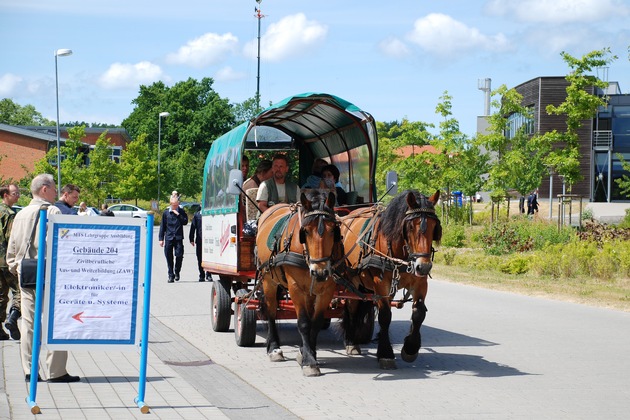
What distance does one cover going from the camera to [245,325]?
1202 centimetres

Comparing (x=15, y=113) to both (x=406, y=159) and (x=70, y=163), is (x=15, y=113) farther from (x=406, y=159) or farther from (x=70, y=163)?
(x=406, y=159)

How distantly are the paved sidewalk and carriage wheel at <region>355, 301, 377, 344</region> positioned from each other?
193 cm

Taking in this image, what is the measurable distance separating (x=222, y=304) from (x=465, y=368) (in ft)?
13.4

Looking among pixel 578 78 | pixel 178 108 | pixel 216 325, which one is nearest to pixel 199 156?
pixel 178 108

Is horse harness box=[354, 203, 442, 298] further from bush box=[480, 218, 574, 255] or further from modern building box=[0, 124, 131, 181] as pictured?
modern building box=[0, 124, 131, 181]

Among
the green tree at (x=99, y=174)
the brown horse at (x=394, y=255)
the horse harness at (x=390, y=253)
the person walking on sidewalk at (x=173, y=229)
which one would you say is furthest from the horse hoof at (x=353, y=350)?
the green tree at (x=99, y=174)

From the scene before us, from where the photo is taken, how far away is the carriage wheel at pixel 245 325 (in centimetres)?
1195

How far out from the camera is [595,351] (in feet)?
38.3

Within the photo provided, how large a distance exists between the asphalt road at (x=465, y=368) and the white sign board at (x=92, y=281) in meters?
1.65

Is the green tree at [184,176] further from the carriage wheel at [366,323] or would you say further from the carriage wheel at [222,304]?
the carriage wheel at [366,323]

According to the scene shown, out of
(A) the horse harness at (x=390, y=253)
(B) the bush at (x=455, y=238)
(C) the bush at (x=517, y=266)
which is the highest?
(A) the horse harness at (x=390, y=253)

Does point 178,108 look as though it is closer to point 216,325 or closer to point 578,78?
point 578,78

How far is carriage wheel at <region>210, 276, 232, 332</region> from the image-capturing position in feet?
43.4

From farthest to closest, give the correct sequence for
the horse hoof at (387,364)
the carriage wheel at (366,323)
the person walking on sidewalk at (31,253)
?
the carriage wheel at (366,323) < the horse hoof at (387,364) < the person walking on sidewalk at (31,253)
